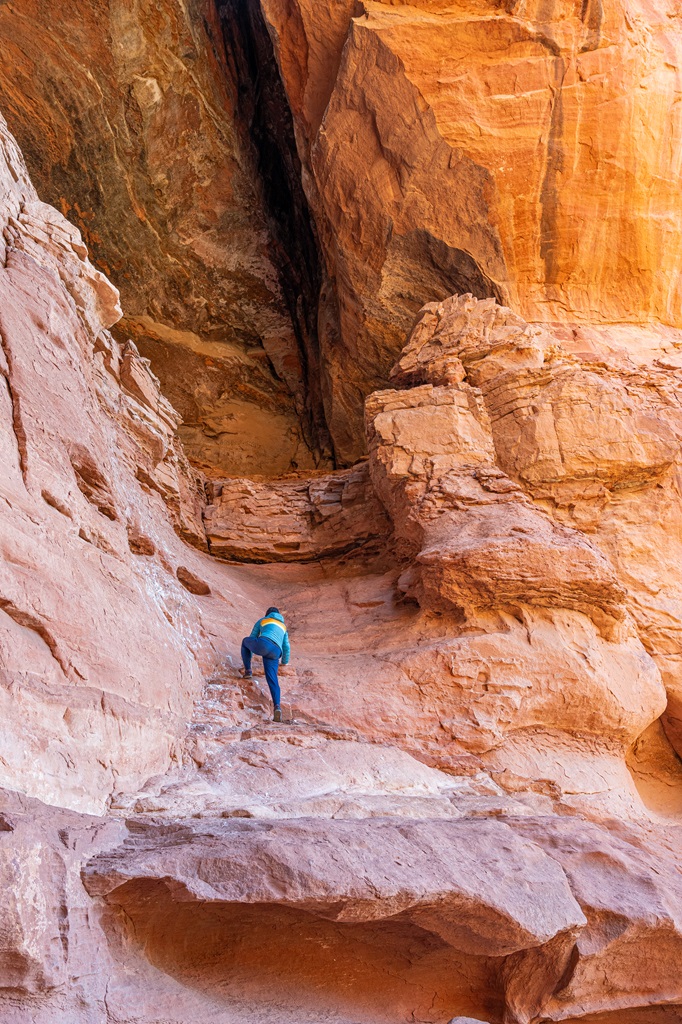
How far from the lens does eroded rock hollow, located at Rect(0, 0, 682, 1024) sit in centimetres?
376

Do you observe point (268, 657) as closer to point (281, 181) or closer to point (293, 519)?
point (293, 519)

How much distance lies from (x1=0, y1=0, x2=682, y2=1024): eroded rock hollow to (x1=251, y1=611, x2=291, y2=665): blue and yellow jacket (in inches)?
11.5

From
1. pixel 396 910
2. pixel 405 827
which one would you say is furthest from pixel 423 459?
A: pixel 396 910

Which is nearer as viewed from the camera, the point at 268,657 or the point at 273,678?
the point at 273,678

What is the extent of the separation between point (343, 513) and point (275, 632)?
408 centimetres

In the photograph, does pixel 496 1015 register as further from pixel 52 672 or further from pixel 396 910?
pixel 52 672

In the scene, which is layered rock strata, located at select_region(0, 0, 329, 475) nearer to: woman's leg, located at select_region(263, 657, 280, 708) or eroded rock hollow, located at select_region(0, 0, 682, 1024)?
eroded rock hollow, located at select_region(0, 0, 682, 1024)

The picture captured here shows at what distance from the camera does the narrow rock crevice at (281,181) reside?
13523mm

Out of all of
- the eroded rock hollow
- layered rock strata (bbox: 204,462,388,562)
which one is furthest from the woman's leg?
layered rock strata (bbox: 204,462,388,562)

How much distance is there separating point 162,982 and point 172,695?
2.32 meters

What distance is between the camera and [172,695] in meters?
5.55

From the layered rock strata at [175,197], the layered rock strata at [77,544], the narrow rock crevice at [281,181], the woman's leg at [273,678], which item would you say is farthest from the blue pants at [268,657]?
the narrow rock crevice at [281,181]

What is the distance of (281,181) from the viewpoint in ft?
46.9

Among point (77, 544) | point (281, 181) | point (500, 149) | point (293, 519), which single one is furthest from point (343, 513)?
point (281, 181)
